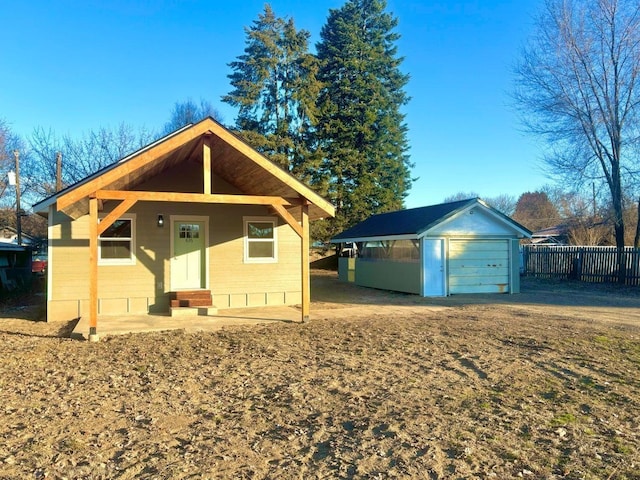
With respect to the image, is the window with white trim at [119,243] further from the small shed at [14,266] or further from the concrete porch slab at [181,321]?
the small shed at [14,266]

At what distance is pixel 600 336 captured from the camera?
344 inches

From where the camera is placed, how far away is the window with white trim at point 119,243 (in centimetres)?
1160

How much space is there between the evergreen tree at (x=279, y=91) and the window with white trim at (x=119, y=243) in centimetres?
1868

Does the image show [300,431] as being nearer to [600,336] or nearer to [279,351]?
[279,351]

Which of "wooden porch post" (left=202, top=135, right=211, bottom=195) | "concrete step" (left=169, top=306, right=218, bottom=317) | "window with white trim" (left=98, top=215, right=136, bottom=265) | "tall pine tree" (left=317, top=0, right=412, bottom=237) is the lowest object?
"concrete step" (left=169, top=306, right=218, bottom=317)

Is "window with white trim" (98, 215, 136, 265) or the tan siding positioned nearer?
the tan siding

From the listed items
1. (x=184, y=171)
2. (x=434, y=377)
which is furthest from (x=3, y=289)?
(x=434, y=377)

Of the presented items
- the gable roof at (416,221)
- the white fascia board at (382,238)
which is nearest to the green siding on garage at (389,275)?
the white fascia board at (382,238)

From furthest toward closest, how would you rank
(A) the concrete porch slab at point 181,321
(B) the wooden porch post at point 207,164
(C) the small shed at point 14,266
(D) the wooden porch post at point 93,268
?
1. (C) the small shed at point 14,266
2. (A) the concrete porch slab at point 181,321
3. (B) the wooden porch post at point 207,164
4. (D) the wooden porch post at point 93,268

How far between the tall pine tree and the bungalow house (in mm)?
17986

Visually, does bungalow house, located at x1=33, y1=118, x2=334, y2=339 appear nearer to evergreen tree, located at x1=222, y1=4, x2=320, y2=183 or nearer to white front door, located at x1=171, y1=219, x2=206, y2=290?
white front door, located at x1=171, y1=219, x2=206, y2=290

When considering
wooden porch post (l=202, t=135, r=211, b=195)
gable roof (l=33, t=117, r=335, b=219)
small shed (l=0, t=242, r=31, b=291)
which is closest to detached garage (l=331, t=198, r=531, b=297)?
gable roof (l=33, t=117, r=335, b=219)

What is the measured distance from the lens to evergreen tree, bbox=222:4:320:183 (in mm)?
30266

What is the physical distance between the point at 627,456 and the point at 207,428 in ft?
11.7
